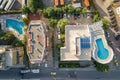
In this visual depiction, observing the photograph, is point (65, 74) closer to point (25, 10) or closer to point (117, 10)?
point (25, 10)

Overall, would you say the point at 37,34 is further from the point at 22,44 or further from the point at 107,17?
the point at 107,17

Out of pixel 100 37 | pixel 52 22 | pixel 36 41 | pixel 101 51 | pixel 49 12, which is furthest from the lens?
pixel 52 22

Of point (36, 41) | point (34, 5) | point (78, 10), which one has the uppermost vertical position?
point (34, 5)

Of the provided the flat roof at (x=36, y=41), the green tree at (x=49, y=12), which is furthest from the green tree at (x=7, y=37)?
the green tree at (x=49, y=12)

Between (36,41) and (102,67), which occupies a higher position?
(36,41)

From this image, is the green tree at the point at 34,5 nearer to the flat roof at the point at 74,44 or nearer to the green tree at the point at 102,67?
the flat roof at the point at 74,44

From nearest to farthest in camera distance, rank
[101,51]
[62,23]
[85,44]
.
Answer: [85,44]
[101,51]
[62,23]

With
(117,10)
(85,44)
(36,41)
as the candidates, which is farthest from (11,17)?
(117,10)

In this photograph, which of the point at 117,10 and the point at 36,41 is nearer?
the point at 36,41
